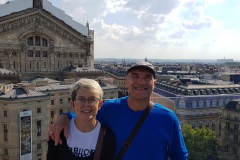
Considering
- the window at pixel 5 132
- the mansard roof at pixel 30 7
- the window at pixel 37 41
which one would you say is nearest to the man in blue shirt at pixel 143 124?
the window at pixel 5 132

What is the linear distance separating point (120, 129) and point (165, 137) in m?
0.95

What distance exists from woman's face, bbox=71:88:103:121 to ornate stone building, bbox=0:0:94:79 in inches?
2485

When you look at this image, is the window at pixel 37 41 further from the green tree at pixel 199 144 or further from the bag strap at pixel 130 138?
the bag strap at pixel 130 138

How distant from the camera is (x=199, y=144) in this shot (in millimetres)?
62562

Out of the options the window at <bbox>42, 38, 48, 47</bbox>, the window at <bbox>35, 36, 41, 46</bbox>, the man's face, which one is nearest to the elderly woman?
the man's face

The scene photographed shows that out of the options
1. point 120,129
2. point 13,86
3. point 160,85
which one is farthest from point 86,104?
point 160,85

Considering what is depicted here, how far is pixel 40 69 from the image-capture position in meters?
75.3

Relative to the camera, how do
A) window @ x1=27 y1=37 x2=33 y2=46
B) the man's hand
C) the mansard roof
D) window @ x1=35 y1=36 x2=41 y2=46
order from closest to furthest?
1. the man's hand
2. window @ x1=27 y1=37 x2=33 y2=46
3. window @ x1=35 y1=36 x2=41 y2=46
4. the mansard roof

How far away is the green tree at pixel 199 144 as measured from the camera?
61406 millimetres

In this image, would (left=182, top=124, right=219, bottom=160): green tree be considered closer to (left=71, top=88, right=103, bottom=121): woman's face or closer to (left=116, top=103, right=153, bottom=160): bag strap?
(left=116, top=103, right=153, bottom=160): bag strap

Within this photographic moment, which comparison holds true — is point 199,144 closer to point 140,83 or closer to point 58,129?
point 140,83

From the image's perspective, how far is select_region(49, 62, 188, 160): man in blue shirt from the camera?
7797 millimetres

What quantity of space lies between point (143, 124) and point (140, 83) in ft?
2.88

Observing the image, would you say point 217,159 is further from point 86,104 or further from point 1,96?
point 86,104
